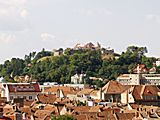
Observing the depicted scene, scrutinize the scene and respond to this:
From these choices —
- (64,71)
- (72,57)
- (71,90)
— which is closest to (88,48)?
(72,57)

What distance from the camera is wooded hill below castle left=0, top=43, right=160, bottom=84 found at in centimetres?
12794

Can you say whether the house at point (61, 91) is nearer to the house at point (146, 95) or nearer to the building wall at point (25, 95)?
the building wall at point (25, 95)

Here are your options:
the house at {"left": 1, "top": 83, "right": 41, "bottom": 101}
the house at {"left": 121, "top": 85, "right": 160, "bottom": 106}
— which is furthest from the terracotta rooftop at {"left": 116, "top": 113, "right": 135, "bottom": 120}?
the house at {"left": 1, "top": 83, "right": 41, "bottom": 101}

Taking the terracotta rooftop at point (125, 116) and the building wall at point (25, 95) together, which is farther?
the building wall at point (25, 95)

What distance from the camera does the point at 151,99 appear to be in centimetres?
7906

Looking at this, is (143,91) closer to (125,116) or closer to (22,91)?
(22,91)

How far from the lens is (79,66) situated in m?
134

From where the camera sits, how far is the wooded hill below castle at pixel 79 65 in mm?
127938

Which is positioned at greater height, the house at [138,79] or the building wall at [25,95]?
the house at [138,79]

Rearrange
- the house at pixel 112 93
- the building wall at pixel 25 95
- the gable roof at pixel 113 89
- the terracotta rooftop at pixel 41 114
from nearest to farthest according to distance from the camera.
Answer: the terracotta rooftop at pixel 41 114
the house at pixel 112 93
the building wall at pixel 25 95
the gable roof at pixel 113 89

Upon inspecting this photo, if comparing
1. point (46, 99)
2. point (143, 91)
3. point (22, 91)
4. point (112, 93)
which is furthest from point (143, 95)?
point (22, 91)

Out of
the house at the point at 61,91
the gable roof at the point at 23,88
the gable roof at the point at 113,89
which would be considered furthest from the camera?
the house at the point at 61,91

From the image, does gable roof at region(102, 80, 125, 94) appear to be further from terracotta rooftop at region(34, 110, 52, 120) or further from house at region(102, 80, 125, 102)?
terracotta rooftop at region(34, 110, 52, 120)

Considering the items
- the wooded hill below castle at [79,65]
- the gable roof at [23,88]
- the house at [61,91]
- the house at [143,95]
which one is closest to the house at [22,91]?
the gable roof at [23,88]
